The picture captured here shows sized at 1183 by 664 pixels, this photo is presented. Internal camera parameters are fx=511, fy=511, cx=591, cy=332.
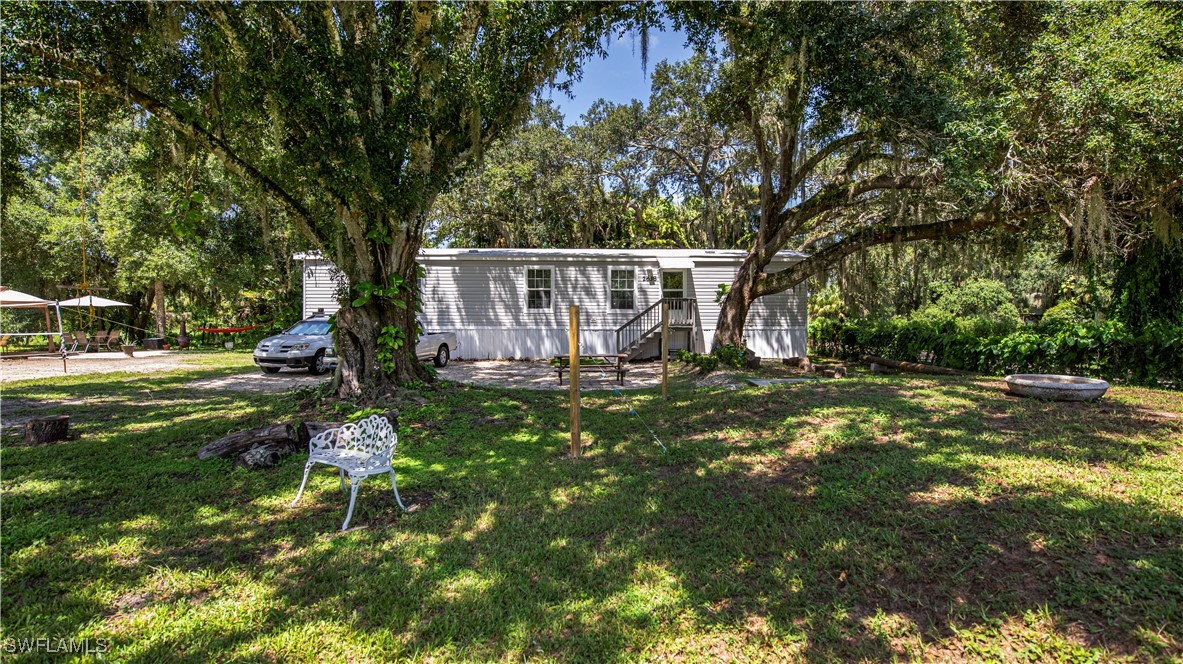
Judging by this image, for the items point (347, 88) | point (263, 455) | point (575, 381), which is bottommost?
point (263, 455)

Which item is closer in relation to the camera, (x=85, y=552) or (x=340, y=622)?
(x=340, y=622)

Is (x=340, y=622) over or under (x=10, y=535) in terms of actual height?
under

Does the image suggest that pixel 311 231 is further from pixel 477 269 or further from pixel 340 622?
pixel 477 269

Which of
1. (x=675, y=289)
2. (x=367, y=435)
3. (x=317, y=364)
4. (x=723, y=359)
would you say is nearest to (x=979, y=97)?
(x=723, y=359)

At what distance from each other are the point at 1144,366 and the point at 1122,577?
8810 mm

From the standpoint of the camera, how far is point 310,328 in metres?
12.4

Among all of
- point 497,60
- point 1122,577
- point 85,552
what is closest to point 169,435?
point 85,552

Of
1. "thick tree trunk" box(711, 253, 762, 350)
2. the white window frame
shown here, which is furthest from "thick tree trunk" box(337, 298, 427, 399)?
the white window frame

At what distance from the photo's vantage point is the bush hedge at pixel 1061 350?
8.23 m

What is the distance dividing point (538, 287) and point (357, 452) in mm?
11555

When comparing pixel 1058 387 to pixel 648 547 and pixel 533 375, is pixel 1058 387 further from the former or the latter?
pixel 533 375

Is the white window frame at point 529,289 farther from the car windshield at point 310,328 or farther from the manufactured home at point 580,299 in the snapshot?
the car windshield at point 310,328

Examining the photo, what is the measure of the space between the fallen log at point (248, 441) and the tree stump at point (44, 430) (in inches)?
81.2

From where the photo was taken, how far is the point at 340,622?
8.51 feet
